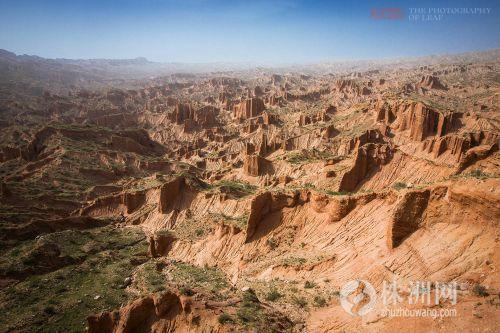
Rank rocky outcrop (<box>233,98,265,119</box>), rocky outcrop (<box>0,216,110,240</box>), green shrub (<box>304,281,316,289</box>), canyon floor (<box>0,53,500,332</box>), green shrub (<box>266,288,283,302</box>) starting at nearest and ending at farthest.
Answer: canyon floor (<box>0,53,500,332</box>) < green shrub (<box>266,288,283,302</box>) < green shrub (<box>304,281,316,289</box>) < rocky outcrop (<box>0,216,110,240</box>) < rocky outcrop (<box>233,98,265,119</box>)

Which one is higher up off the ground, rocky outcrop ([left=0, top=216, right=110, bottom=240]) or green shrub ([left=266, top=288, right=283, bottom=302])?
green shrub ([left=266, top=288, right=283, bottom=302])

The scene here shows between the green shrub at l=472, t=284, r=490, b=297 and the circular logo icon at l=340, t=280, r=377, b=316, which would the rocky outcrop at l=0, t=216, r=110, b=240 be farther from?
the green shrub at l=472, t=284, r=490, b=297

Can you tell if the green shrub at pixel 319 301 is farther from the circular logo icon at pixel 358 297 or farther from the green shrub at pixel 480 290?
the green shrub at pixel 480 290

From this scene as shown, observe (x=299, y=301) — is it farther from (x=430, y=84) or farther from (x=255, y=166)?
(x=430, y=84)

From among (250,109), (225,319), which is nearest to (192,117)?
(250,109)

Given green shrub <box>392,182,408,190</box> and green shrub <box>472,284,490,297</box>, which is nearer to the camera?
green shrub <box>472,284,490,297</box>

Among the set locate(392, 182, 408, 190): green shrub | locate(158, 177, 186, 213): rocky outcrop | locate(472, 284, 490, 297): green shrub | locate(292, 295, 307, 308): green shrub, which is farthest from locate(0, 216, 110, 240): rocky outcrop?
locate(472, 284, 490, 297): green shrub

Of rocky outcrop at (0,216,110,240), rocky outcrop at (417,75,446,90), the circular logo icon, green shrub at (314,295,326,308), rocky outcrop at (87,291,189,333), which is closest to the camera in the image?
the circular logo icon
